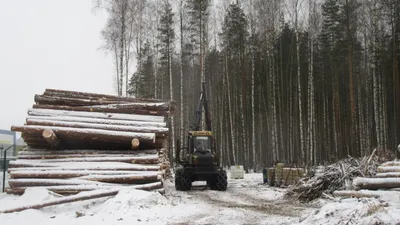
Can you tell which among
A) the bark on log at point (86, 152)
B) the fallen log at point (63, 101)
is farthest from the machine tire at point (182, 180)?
the fallen log at point (63, 101)

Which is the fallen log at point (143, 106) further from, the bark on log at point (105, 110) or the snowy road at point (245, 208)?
the snowy road at point (245, 208)

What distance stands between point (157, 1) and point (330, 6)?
1206 cm

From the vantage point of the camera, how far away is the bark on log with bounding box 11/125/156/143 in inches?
483

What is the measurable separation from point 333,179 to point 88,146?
8.20m

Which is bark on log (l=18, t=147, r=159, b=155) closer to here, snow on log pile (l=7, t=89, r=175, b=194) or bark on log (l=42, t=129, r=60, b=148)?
snow on log pile (l=7, t=89, r=175, b=194)

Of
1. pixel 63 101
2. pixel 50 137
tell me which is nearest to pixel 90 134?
pixel 50 137

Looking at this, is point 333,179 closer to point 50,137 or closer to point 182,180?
point 182,180

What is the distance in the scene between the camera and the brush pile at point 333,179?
11.6m

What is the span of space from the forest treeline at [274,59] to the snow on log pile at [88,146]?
9.18m

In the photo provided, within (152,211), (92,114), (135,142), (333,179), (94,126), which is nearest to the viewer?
(152,211)

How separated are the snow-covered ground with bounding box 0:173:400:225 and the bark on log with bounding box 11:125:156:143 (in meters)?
1.93

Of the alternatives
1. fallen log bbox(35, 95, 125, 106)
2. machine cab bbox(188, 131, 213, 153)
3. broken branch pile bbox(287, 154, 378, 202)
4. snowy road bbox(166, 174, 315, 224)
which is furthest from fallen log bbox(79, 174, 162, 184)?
broken branch pile bbox(287, 154, 378, 202)

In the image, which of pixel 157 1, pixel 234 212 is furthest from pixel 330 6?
pixel 234 212

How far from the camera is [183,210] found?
32.1ft
